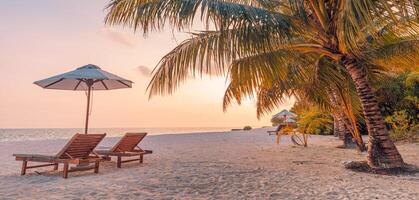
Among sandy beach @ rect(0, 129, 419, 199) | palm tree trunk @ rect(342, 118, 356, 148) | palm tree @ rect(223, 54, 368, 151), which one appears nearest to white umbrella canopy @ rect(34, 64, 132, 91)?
sandy beach @ rect(0, 129, 419, 199)

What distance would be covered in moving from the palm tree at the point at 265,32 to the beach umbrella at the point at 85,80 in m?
1.42

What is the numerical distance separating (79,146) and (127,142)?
148cm

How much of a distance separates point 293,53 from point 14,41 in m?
10.0

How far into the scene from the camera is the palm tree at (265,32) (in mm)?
4688

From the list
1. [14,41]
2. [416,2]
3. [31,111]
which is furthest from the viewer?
[31,111]

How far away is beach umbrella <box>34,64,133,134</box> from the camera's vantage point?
6.43m

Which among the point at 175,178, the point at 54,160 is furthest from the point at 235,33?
the point at 54,160

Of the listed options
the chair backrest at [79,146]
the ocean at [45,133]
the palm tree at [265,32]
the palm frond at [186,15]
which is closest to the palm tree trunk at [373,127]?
the palm tree at [265,32]

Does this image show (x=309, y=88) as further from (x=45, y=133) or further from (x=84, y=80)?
(x=45, y=133)

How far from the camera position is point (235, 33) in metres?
5.03

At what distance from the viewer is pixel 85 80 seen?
7.30m

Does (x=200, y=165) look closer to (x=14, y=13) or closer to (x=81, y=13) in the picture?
(x=81, y=13)

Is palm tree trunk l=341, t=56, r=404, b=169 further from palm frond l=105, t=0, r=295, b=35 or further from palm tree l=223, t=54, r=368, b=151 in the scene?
palm frond l=105, t=0, r=295, b=35

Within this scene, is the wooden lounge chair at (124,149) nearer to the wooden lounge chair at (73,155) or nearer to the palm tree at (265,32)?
the wooden lounge chair at (73,155)
